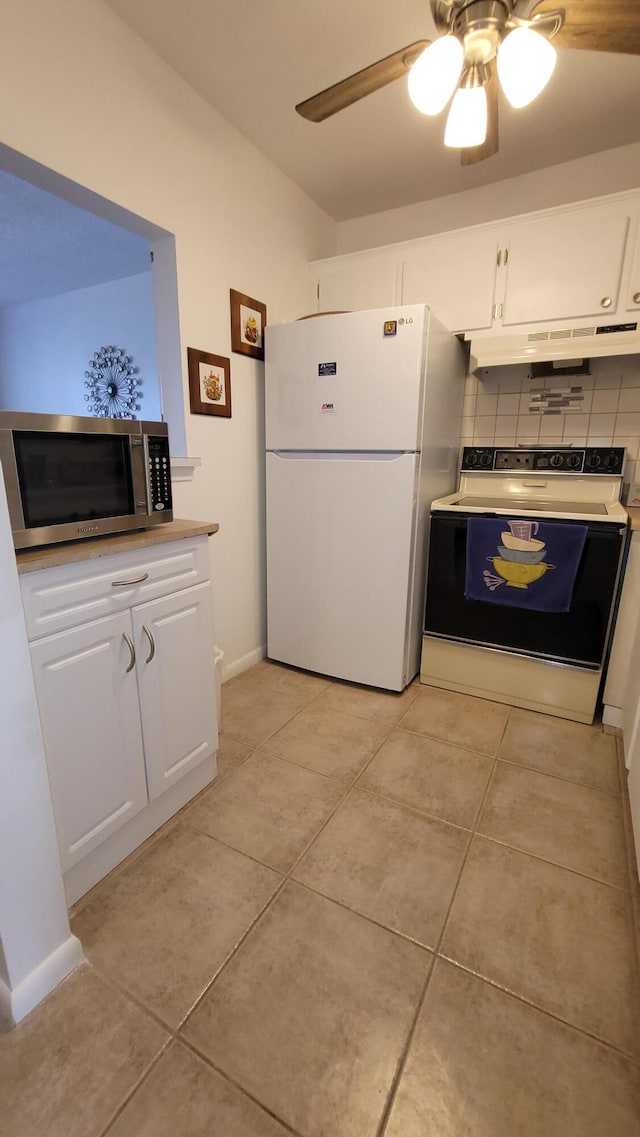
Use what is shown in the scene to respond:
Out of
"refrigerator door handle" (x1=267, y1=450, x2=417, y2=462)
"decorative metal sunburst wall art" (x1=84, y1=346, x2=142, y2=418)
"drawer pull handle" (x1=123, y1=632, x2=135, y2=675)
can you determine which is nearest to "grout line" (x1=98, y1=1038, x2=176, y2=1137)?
"drawer pull handle" (x1=123, y1=632, x2=135, y2=675)

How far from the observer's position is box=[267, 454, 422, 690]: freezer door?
2.00m

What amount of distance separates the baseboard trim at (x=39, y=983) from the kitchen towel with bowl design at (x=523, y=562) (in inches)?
68.5

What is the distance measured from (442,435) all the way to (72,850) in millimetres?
2052

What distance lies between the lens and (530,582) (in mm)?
1915

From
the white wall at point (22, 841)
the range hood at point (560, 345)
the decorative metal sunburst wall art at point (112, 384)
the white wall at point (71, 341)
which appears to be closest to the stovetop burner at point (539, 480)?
the range hood at point (560, 345)

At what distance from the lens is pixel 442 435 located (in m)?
2.20

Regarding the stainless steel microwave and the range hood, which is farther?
the range hood

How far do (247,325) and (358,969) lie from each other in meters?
2.30

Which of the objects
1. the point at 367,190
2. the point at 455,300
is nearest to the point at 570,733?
the point at 455,300

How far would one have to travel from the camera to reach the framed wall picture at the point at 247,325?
2.04m

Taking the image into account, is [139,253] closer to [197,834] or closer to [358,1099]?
[197,834]

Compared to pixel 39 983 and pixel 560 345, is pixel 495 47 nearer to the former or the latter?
pixel 560 345

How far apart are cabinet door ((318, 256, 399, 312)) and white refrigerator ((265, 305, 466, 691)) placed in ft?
1.50

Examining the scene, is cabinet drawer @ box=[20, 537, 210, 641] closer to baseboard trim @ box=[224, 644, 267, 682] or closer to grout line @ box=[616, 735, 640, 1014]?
baseboard trim @ box=[224, 644, 267, 682]
